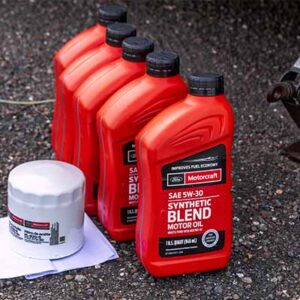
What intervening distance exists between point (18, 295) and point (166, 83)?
2.21ft

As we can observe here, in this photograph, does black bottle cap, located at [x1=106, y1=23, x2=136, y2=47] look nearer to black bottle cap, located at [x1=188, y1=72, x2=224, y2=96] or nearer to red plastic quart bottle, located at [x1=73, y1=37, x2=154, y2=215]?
red plastic quart bottle, located at [x1=73, y1=37, x2=154, y2=215]

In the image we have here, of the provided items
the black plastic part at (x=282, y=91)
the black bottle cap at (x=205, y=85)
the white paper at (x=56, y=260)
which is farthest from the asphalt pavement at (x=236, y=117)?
the black bottle cap at (x=205, y=85)

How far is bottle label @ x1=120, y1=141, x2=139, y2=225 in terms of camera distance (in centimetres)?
227

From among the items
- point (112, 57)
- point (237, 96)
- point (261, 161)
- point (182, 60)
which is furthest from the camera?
point (182, 60)

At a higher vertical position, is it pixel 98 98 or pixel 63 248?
pixel 98 98

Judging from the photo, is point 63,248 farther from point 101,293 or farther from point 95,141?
point 95,141

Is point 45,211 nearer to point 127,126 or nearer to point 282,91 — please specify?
point 127,126

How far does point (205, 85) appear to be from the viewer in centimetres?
206

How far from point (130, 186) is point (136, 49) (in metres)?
0.38

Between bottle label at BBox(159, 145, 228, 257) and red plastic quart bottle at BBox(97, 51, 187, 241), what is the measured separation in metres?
0.20

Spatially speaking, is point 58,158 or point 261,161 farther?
point 261,161

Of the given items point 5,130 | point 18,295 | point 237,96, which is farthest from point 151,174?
point 237,96

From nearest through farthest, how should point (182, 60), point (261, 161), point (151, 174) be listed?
point (151, 174)
point (261, 161)
point (182, 60)

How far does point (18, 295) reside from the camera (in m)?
2.16
